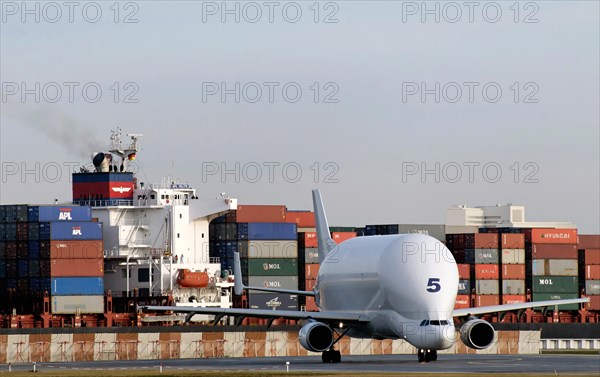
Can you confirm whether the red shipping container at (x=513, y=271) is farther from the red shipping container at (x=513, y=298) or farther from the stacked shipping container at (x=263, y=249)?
the stacked shipping container at (x=263, y=249)

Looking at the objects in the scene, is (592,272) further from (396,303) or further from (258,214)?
(396,303)

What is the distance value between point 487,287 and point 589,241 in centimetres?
1915

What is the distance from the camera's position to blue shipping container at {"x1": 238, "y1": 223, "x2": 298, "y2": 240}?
103 m

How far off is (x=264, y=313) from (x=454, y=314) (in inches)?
319

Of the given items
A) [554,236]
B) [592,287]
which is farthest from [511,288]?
[592,287]

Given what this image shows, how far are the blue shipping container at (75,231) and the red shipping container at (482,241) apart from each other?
1192 inches

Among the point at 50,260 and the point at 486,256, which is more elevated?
the point at 50,260

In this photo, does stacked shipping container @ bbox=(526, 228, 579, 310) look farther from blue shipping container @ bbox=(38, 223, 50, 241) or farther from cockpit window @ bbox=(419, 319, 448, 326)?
cockpit window @ bbox=(419, 319, 448, 326)

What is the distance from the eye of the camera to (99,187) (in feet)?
341

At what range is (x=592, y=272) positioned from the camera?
383 ft

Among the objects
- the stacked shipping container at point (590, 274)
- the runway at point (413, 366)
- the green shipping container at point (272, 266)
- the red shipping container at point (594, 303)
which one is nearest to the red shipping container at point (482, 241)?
the stacked shipping container at point (590, 274)

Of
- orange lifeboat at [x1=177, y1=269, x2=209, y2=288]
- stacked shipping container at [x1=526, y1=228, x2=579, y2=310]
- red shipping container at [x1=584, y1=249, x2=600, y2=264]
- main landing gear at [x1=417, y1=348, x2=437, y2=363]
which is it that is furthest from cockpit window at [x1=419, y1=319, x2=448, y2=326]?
red shipping container at [x1=584, y1=249, x2=600, y2=264]

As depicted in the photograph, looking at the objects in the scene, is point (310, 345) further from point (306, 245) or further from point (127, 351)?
point (306, 245)

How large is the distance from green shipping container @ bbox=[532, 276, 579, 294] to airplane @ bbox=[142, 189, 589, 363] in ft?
157
